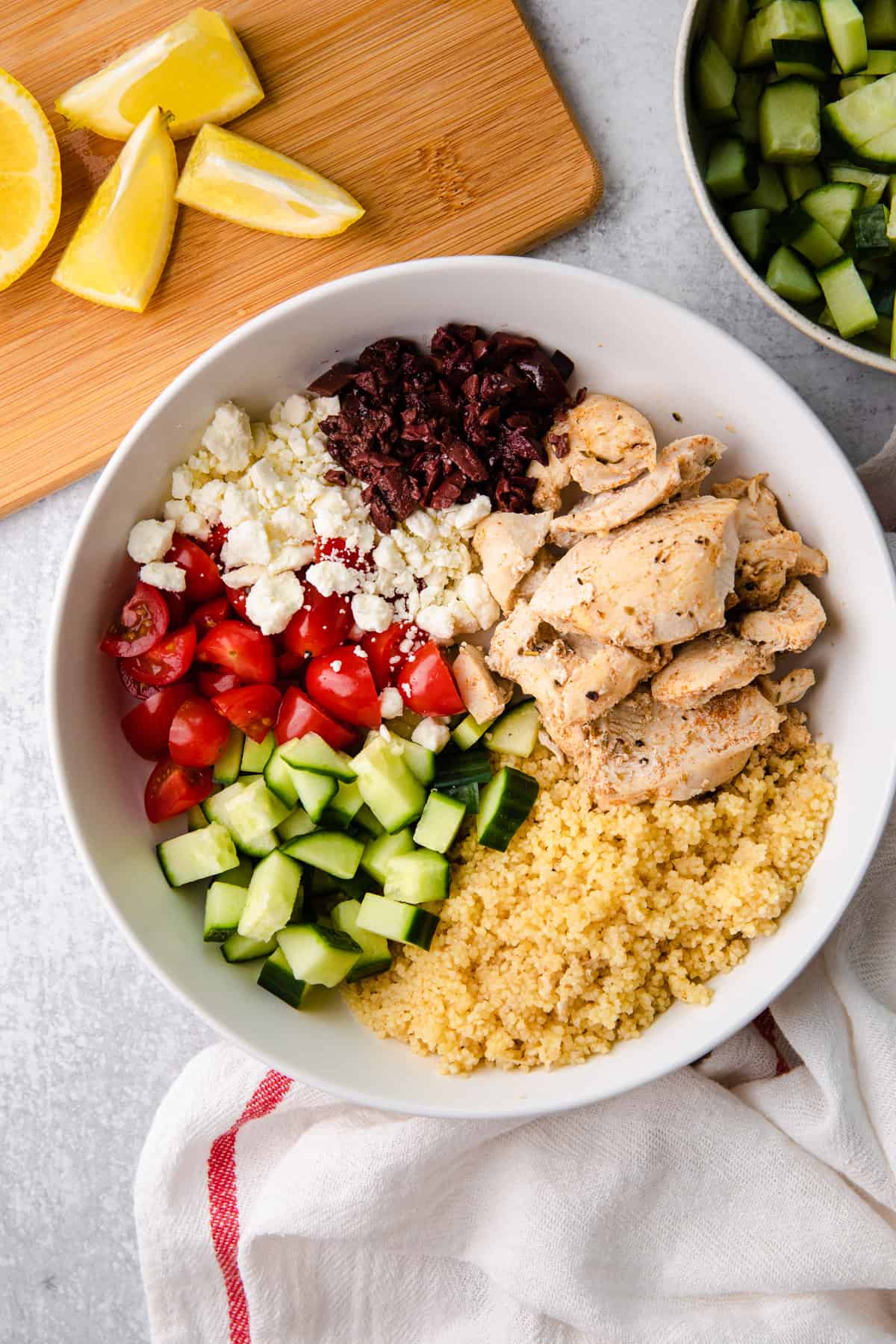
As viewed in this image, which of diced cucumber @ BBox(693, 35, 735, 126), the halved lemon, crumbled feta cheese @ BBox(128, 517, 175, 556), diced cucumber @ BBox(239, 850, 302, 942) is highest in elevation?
the halved lemon

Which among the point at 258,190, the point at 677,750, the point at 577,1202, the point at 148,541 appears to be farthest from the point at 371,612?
the point at 577,1202

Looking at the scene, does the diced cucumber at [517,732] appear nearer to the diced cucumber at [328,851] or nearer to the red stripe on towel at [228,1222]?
the diced cucumber at [328,851]

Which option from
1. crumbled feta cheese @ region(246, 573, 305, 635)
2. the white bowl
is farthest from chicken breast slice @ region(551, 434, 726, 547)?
crumbled feta cheese @ region(246, 573, 305, 635)

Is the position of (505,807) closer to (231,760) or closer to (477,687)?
(477,687)

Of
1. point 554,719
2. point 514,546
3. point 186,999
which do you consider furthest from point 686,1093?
point 514,546

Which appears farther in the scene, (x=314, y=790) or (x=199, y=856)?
(x=199, y=856)

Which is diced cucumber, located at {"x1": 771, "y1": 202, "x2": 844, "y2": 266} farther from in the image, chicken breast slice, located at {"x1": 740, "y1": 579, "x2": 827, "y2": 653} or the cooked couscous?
the cooked couscous

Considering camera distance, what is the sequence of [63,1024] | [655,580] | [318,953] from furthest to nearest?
[63,1024] < [318,953] < [655,580]
